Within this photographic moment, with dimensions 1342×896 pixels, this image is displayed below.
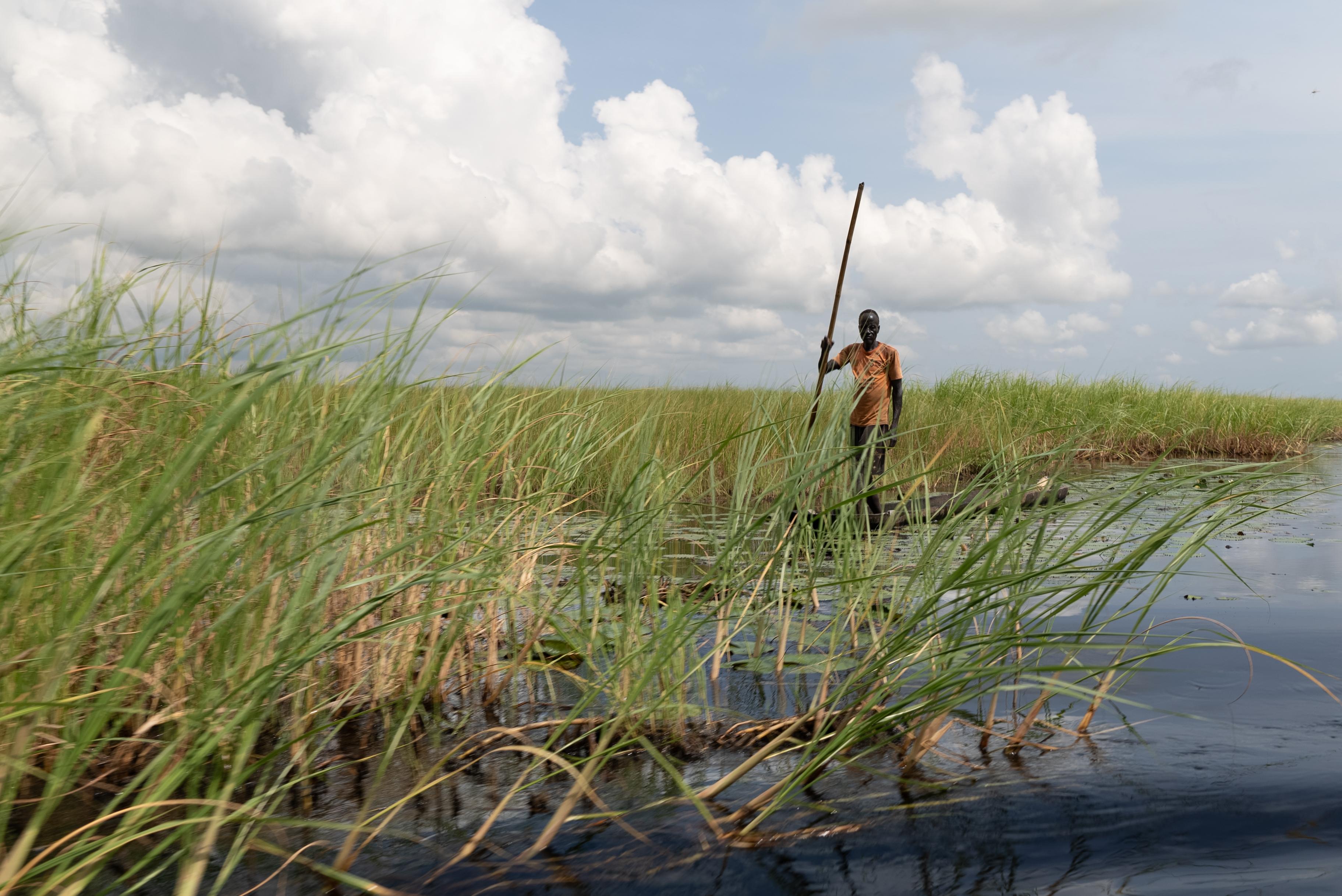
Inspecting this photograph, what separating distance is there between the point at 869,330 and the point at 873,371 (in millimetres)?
497

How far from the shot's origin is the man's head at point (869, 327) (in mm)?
6934

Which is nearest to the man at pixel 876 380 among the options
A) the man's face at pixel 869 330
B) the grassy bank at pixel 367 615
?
the man's face at pixel 869 330

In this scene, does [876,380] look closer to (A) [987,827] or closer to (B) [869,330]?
(B) [869,330]

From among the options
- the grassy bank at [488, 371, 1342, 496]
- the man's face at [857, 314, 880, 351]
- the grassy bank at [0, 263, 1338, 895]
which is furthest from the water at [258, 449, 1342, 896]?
the man's face at [857, 314, 880, 351]

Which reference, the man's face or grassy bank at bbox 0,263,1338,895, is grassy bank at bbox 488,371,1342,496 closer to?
the man's face

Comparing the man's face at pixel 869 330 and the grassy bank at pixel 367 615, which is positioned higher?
the man's face at pixel 869 330

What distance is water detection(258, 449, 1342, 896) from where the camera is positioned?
Answer: 5.72 ft

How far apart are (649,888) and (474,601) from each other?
0.90 meters

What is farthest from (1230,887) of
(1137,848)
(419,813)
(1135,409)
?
(1135,409)

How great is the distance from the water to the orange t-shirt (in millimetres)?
4338

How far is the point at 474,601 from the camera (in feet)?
7.43

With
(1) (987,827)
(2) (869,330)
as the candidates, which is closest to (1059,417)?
(2) (869,330)

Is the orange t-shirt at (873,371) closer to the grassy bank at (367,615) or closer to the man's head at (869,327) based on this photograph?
the man's head at (869,327)

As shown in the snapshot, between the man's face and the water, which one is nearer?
the water
